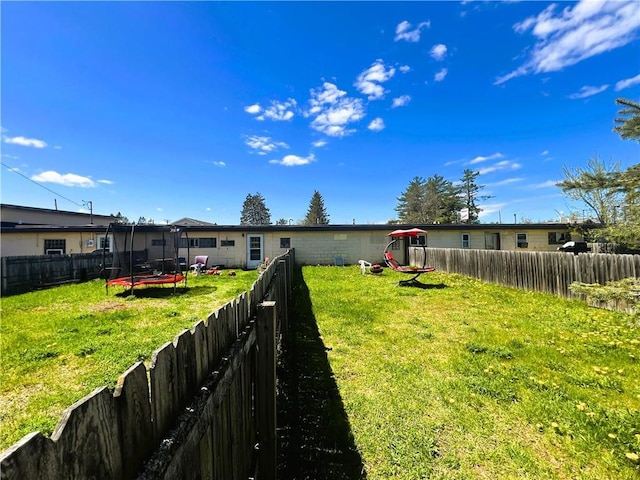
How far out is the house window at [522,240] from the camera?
19.7 metres

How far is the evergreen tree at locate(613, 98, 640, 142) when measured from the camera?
7027 mm

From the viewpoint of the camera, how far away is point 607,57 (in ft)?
49.4

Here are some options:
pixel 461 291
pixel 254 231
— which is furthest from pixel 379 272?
pixel 254 231

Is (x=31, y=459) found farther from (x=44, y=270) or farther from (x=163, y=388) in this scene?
(x=44, y=270)

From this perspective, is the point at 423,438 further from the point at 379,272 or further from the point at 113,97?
the point at 113,97

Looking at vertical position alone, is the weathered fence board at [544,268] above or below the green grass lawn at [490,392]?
above

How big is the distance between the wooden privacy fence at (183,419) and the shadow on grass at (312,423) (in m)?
0.45

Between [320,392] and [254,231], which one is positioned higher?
[254,231]

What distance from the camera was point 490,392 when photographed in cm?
346

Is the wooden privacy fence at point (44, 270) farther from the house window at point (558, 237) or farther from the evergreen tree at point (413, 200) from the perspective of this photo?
the evergreen tree at point (413, 200)

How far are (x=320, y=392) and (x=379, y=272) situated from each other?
11611 mm

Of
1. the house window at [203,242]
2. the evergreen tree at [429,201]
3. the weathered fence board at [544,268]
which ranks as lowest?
the weathered fence board at [544,268]

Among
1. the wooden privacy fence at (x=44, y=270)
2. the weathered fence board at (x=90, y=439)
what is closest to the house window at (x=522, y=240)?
the weathered fence board at (x=90, y=439)

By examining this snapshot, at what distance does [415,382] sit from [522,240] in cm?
2045
